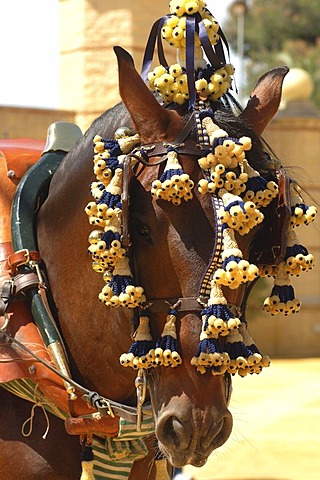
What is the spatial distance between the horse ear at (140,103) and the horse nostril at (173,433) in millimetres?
814

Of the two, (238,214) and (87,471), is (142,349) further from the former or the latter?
(87,471)

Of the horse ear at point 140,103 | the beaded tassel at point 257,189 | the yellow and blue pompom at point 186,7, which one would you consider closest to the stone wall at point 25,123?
the yellow and blue pompom at point 186,7

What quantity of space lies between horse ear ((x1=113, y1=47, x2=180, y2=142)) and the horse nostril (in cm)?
81

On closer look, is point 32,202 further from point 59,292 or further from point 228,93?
point 228,93

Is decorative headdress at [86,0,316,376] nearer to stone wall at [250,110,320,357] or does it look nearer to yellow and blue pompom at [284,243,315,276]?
yellow and blue pompom at [284,243,315,276]

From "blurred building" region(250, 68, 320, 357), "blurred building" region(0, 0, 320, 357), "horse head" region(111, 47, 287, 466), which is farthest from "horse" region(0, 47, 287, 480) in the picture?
"blurred building" region(250, 68, 320, 357)

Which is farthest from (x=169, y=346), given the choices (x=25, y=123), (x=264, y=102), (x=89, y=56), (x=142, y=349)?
(x=25, y=123)

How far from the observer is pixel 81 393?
3.32 meters

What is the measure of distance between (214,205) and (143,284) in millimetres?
314

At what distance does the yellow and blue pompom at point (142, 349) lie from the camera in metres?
2.86

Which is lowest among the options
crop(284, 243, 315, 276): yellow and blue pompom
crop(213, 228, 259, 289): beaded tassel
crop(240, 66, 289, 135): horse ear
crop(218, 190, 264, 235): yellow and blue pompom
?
crop(284, 243, 315, 276): yellow and blue pompom

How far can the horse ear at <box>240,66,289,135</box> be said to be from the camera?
10.2ft

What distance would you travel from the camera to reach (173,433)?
280 centimetres

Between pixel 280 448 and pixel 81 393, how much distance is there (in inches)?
273
